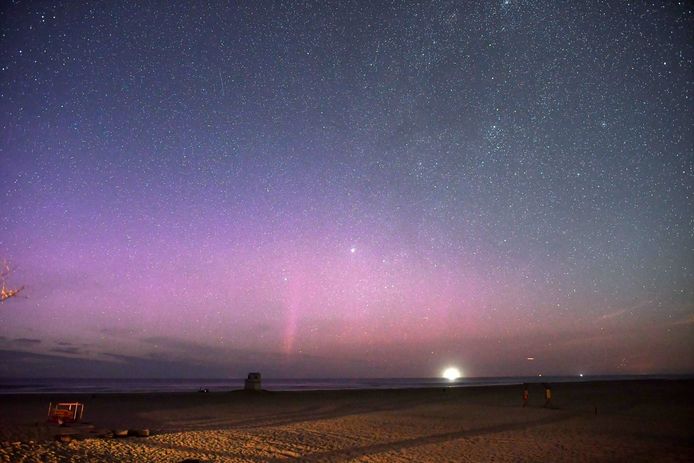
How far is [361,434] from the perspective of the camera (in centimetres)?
1767

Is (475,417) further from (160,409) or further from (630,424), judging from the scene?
→ (160,409)

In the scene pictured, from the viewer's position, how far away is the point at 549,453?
14.2 metres

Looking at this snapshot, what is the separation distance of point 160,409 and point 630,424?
→ 24.7m

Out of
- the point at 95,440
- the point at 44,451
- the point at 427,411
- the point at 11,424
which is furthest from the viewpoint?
the point at 427,411

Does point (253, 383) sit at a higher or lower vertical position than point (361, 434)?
higher

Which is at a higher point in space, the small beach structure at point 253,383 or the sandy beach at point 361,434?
the small beach structure at point 253,383

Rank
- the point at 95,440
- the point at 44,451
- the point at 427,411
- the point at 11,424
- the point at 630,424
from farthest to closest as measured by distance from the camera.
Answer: the point at 427,411 < the point at 630,424 < the point at 11,424 < the point at 95,440 < the point at 44,451

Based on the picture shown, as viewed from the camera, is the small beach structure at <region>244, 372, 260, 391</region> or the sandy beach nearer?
the sandy beach

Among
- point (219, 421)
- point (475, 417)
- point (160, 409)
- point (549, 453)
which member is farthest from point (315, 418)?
point (549, 453)

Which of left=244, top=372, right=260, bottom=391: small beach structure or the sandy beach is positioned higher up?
left=244, top=372, right=260, bottom=391: small beach structure

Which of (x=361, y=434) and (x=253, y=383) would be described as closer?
(x=361, y=434)

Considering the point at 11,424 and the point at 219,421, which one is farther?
the point at 219,421

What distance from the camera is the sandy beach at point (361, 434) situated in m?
13.2

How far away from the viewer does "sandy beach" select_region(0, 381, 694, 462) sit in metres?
13.2
